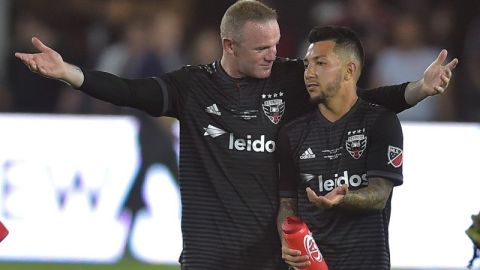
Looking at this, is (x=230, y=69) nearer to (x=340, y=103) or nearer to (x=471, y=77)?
(x=340, y=103)

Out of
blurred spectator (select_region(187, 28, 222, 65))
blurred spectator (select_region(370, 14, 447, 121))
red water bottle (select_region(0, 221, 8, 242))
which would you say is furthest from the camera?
blurred spectator (select_region(187, 28, 222, 65))

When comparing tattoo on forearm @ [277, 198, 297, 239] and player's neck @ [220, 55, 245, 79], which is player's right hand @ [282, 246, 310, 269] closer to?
tattoo on forearm @ [277, 198, 297, 239]

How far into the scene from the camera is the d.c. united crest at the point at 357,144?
18.5 feet

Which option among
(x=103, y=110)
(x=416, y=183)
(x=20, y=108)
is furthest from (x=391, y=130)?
→ (x=20, y=108)

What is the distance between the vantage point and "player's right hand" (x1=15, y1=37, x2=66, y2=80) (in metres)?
5.67

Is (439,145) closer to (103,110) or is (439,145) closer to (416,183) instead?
(416,183)

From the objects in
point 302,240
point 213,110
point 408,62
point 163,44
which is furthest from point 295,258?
point 163,44

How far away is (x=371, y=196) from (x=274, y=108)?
32.4 inches

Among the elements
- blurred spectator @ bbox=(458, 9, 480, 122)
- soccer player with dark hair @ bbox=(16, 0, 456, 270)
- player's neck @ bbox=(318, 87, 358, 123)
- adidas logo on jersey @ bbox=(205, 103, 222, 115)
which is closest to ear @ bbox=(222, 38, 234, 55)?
soccer player with dark hair @ bbox=(16, 0, 456, 270)

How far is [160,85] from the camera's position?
609 cm

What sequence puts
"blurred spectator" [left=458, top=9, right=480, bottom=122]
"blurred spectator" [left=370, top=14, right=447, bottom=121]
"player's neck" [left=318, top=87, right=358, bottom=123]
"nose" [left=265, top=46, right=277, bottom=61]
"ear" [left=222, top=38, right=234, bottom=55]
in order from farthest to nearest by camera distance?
"blurred spectator" [left=370, top=14, right=447, bottom=121] → "blurred spectator" [left=458, top=9, right=480, bottom=122] → "ear" [left=222, top=38, right=234, bottom=55] → "nose" [left=265, top=46, right=277, bottom=61] → "player's neck" [left=318, top=87, right=358, bottom=123]

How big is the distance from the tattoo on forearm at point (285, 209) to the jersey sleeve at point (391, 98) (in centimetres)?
63

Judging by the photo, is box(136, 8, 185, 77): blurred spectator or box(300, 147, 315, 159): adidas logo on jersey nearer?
box(300, 147, 315, 159): adidas logo on jersey

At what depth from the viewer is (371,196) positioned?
215 inches
